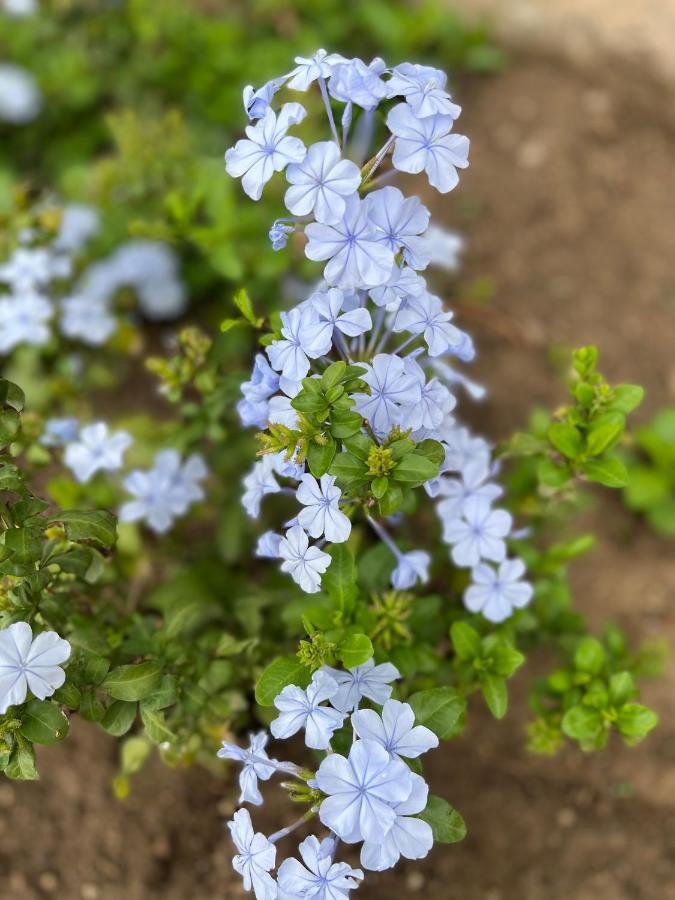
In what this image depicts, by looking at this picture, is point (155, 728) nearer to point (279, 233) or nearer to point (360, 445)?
point (360, 445)

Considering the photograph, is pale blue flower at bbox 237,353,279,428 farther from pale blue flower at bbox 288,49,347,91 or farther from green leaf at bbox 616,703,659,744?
green leaf at bbox 616,703,659,744

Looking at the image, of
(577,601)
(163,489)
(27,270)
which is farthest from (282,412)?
(577,601)

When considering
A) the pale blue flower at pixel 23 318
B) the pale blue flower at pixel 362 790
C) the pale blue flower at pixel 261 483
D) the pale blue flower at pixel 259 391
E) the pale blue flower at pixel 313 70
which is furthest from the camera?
the pale blue flower at pixel 23 318

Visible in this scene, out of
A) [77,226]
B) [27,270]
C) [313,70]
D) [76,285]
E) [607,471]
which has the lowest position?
[607,471]

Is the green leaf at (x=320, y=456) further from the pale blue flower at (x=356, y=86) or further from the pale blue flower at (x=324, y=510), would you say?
the pale blue flower at (x=356, y=86)

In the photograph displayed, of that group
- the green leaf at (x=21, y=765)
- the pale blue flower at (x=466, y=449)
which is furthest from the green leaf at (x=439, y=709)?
the green leaf at (x=21, y=765)

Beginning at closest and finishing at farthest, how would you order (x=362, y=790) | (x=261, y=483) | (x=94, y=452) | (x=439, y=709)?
1. (x=362, y=790)
2. (x=439, y=709)
3. (x=261, y=483)
4. (x=94, y=452)

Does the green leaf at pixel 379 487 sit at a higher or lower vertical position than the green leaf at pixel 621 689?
higher
